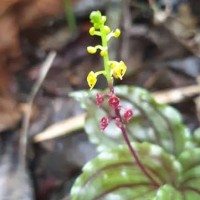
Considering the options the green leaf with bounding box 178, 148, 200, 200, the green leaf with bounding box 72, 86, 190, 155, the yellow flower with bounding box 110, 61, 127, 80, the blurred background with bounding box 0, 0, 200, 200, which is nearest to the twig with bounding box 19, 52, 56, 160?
the blurred background with bounding box 0, 0, 200, 200

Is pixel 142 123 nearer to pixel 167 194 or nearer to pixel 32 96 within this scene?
pixel 167 194

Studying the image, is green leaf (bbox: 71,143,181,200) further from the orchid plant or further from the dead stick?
the dead stick

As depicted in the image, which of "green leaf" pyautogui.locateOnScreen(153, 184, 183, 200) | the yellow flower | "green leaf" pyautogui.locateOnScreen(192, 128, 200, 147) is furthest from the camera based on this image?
"green leaf" pyautogui.locateOnScreen(192, 128, 200, 147)

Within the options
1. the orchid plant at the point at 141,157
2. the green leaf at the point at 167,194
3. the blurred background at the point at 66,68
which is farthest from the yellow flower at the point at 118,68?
the blurred background at the point at 66,68

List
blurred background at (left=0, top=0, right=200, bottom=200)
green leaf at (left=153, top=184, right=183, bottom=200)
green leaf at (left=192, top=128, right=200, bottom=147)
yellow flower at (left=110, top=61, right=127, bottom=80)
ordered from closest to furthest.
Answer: yellow flower at (left=110, top=61, right=127, bottom=80), green leaf at (left=153, top=184, right=183, bottom=200), green leaf at (left=192, top=128, right=200, bottom=147), blurred background at (left=0, top=0, right=200, bottom=200)

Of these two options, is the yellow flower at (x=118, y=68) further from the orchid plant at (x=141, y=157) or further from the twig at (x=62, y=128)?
the twig at (x=62, y=128)

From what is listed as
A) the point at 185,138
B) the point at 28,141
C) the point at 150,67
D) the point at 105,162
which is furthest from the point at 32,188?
the point at 150,67
